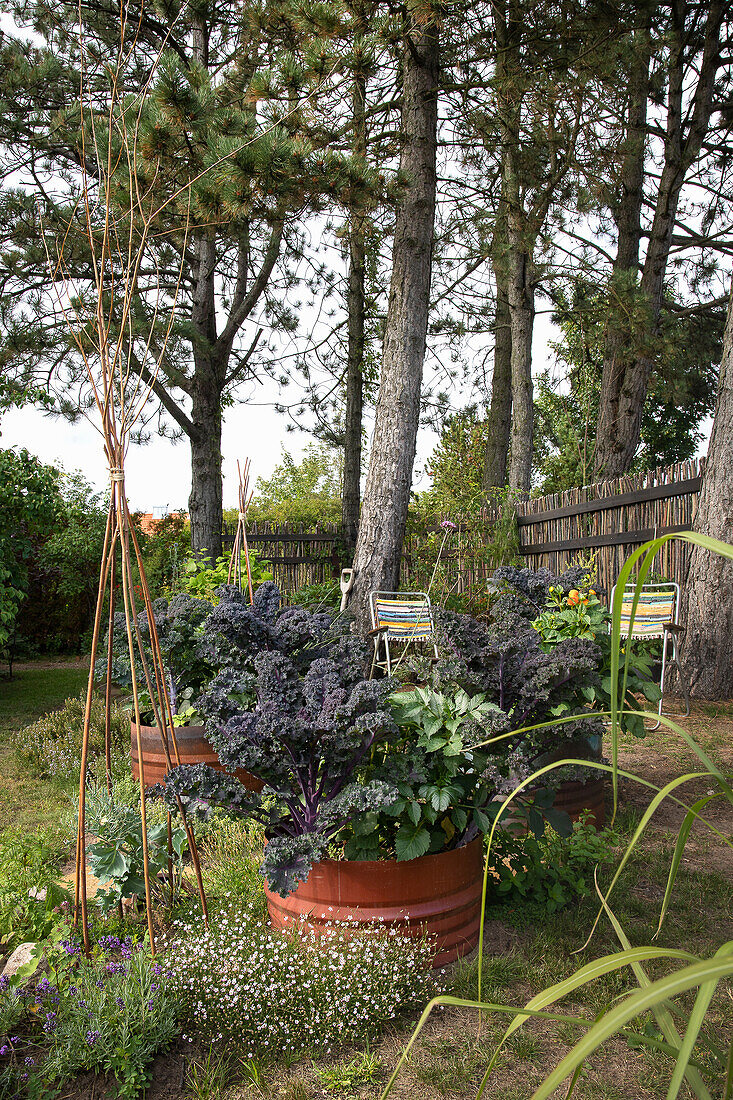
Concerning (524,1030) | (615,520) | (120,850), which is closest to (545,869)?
(524,1030)

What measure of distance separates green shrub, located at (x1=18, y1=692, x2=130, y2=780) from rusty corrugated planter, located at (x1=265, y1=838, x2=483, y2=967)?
202cm

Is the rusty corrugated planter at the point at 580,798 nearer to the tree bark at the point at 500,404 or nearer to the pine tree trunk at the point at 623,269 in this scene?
the pine tree trunk at the point at 623,269

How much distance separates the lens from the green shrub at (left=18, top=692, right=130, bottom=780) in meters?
3.70

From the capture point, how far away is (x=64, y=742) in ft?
13.3

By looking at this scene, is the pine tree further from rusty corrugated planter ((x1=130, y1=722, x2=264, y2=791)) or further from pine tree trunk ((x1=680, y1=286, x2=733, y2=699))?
pine tree trunk ((x1=680, y1=286, x2=733, y2=699))

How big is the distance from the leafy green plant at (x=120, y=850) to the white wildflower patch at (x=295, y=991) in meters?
0.35

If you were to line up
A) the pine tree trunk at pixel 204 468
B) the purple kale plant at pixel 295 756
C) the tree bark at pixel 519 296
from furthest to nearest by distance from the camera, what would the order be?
the pine tree trunk at pixel 204 468, the tree bark at pixel 519 296, the purple kale plant at pixel 295 756

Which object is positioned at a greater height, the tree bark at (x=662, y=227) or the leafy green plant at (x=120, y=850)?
the tree bark at (x=662, y=227)

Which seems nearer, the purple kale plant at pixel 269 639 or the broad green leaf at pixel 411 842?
the broad green leaf at pixel 411 842

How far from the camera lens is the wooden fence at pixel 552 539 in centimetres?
532

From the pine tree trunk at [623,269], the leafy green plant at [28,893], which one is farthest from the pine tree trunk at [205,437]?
the leafy green plant at [28,893]

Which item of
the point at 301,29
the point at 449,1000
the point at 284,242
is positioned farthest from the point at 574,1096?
the point at 284,242

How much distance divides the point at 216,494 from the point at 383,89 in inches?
161

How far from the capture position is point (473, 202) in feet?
28.4
